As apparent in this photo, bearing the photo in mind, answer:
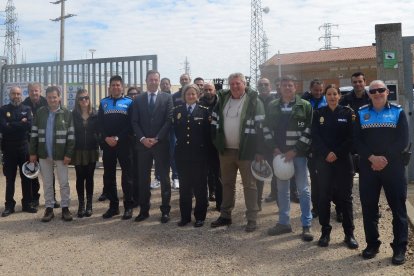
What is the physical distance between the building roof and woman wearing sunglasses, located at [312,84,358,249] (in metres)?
33.4

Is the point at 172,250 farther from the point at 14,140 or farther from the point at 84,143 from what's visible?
the point at 14,140

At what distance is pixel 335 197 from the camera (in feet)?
17.5

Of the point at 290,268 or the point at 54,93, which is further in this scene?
the point at 54,93

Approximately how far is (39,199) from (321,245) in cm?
515

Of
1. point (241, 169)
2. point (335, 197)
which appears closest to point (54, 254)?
point (241, 169)

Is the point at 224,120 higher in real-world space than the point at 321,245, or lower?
higher

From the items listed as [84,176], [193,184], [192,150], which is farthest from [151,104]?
[84,176]

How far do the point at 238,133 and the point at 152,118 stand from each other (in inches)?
52.8

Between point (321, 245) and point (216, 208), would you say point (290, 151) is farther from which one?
point (216, 208)

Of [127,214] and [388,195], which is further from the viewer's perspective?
[127,214]

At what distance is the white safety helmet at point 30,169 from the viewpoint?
686 cm

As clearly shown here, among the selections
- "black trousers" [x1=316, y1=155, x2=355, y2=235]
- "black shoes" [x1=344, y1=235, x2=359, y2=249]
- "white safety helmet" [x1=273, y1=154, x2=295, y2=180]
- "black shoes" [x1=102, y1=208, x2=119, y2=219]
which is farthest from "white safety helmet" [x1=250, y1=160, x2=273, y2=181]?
"black shoes" [x1=102, y1=208, x2=119, y2=219]

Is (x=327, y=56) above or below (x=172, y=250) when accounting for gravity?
above

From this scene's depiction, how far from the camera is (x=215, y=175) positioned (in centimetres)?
694
